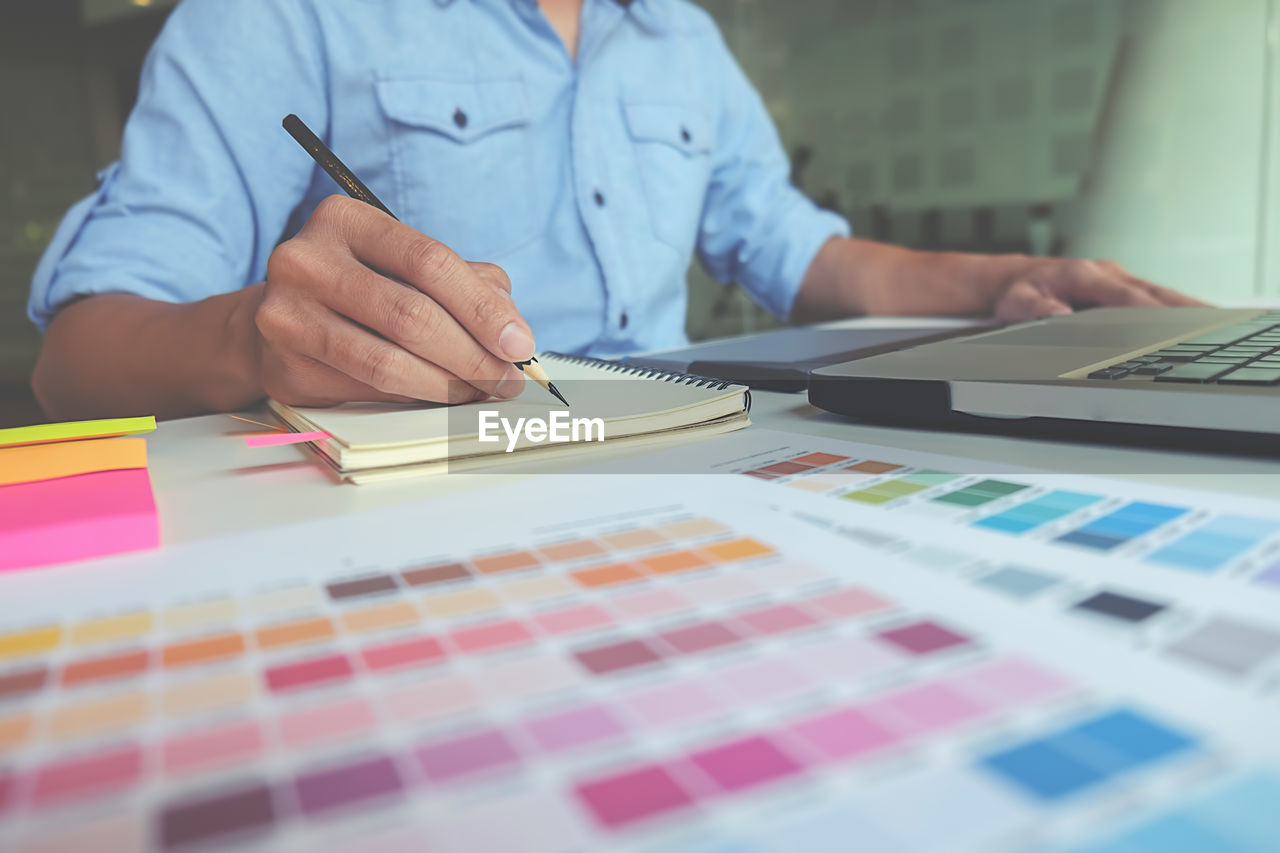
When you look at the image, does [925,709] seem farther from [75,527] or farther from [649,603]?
[75,527]

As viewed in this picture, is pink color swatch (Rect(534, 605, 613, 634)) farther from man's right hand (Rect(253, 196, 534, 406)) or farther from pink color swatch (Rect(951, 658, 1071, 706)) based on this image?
man's right hand (Rect(253, 196, 534, 406))

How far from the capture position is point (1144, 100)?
2369 millimetres

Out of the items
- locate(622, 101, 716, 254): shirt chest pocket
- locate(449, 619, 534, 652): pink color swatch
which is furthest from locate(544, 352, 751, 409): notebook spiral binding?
locate(622, 101, 716, 254): shirt chest pocket

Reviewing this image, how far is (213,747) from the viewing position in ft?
0.62

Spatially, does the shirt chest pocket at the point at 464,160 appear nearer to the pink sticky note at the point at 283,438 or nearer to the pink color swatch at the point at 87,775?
the pink sticky note at the point at 283,438

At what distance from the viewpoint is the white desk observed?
36cm

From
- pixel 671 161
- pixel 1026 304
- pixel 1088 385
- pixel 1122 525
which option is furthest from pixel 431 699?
pixel 671 161

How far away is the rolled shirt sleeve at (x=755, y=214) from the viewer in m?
1.24

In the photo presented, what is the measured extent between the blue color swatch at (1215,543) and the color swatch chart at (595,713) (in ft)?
0.23

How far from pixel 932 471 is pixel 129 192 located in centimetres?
72

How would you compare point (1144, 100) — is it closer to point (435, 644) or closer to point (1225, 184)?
point (1225, 184)

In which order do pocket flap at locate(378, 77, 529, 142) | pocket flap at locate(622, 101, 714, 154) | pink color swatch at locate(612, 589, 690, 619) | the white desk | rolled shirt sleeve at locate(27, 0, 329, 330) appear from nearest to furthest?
pink color swatch at locate(612, 589, 690, 619) → the white desk → rolled shirt sleeve at locate(27, 0, 329, 330) → pocket flap at locate(378, 77, 529, 142) → pocket flap at locate(622, 101, 714, 154)

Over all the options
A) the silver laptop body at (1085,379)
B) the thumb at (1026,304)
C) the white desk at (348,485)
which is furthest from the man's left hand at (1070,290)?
the white desk at (348,485)

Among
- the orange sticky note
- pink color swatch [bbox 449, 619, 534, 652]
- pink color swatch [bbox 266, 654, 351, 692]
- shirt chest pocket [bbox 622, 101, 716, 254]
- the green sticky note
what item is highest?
shirt chest pocket [bbox 622, 101, 716, 254]
